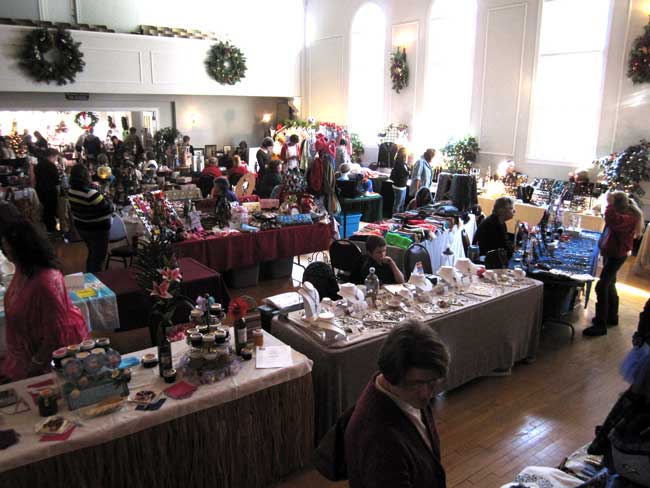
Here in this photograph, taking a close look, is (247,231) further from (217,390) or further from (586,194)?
(586,194)

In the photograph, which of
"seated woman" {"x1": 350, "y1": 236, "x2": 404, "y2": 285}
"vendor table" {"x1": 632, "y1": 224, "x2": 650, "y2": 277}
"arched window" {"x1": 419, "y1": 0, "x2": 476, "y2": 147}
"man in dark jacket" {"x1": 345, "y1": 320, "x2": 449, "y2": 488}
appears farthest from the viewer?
"arched window" {"x1": 419, "y1": 0, "x2": 476, "y2": 147}

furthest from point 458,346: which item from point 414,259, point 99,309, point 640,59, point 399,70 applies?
point 399,70

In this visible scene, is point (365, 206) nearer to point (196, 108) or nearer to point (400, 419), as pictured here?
point (196, 108)

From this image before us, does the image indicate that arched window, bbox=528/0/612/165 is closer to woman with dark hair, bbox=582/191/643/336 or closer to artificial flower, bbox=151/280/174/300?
woman with dark hair, bbox=582/191/643/336

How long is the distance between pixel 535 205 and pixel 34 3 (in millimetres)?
10132

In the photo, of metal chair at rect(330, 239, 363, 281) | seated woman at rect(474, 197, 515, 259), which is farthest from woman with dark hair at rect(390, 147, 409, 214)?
metal chair at rect(330, 239, 363, 281)

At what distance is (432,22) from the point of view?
11234 millimetres

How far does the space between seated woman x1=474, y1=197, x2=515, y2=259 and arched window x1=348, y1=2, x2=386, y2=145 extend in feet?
26.5

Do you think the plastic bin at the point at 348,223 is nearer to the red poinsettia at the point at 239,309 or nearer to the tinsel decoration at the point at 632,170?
the tinsel decoration at the point at 632,170

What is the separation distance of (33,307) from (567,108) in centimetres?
921

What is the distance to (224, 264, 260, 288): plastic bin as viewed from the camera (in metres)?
6.07

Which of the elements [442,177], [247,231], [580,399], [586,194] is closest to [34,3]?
[247,231]

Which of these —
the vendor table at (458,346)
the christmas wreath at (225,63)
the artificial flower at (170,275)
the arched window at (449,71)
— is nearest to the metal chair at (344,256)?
the vendor table at (458,346)

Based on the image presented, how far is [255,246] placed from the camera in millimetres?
5910
